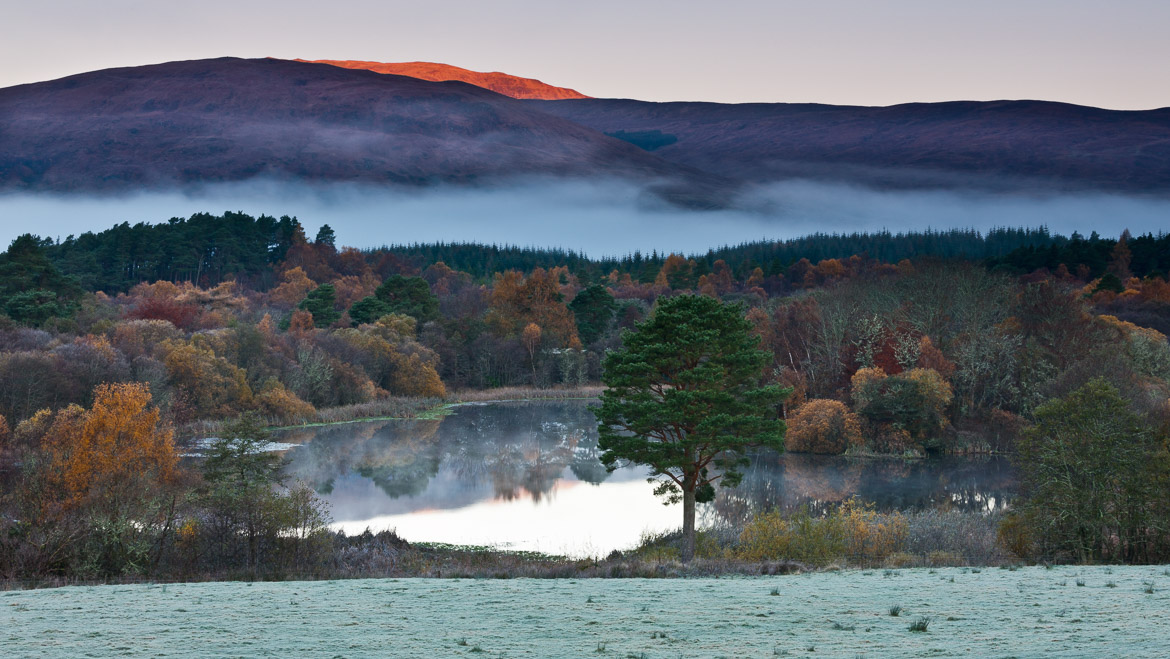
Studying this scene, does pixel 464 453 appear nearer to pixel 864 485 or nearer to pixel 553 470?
pixel 553 470

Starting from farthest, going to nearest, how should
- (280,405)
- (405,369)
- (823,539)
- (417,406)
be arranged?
(405,369) < (417,406) < (280,405) < (823,539)

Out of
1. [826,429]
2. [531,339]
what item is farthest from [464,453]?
[531,339]

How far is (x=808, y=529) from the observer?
29.1m

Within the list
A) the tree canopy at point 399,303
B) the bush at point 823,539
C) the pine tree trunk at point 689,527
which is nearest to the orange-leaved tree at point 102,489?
the pine tree trunk at point 689,527

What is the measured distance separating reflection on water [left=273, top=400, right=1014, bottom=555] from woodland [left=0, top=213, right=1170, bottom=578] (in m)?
4.53

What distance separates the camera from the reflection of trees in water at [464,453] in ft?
176

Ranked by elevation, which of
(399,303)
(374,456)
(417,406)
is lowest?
(374,456)

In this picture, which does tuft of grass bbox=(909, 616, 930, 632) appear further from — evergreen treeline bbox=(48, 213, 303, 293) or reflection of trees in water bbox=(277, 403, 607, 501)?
evergreen treeline bbox=(48, 213, 303, 293)

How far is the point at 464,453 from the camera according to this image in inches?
2446

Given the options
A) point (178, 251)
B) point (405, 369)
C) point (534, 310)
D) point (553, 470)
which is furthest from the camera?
point (178, 251)

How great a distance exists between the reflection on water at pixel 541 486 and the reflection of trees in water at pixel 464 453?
0.41 ft

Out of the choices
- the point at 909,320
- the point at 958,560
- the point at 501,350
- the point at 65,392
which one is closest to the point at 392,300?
the point at 501,350

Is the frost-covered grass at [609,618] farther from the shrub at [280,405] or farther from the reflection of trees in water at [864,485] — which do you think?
the shrub at [280,405]

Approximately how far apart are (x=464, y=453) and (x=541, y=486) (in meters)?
11.5
